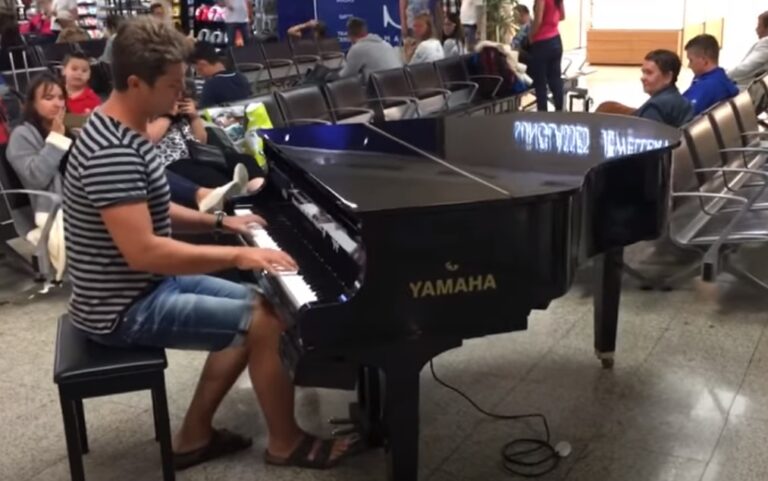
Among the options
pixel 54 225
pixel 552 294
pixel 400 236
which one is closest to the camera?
pixel 400 236

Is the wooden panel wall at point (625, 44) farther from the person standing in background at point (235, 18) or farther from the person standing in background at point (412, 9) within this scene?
the person standing in background at point (235, 18)

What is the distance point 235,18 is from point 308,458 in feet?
29.1

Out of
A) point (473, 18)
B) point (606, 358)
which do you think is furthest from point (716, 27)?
point (606, 358)

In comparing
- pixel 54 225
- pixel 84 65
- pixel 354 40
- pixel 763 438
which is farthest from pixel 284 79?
pixel 763 438

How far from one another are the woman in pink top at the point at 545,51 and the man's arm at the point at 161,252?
6047 mm

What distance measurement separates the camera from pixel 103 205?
2158 millimetres

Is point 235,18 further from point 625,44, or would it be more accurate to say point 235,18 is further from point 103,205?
point 103,205

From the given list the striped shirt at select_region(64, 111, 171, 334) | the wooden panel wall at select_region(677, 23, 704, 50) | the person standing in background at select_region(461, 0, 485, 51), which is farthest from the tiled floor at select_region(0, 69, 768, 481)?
the wooden panel wall at select_region(677, 23, 704, 50)

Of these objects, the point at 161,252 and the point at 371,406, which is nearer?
the point at 161,252

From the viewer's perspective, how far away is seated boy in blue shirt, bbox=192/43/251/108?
5469 mm

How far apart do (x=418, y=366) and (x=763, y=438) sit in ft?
4.67

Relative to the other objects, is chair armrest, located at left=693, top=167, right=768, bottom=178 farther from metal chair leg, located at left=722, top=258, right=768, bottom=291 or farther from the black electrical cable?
the black electrical cable

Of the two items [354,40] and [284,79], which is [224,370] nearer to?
[354,40]

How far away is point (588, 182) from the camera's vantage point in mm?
2494
